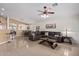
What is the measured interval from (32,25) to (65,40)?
76cm

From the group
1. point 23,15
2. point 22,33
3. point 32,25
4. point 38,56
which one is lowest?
point 38,56

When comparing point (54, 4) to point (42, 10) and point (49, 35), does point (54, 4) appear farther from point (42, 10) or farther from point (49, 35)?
point (49, 35)

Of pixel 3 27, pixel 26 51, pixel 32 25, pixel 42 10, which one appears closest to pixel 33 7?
pixel 42 10

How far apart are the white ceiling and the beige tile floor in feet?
1.60

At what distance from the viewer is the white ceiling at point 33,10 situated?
221 cm

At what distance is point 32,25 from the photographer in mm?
2262

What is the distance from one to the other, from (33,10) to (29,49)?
83 cm

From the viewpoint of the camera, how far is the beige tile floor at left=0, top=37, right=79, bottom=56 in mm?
2227

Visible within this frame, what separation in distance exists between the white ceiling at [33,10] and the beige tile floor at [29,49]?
19.2 inches

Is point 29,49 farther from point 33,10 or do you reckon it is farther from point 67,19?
point 67,19

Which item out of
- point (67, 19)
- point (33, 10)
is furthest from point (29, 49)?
point (67, 19)

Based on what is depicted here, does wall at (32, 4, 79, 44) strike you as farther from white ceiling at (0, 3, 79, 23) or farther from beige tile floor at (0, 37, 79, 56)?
beige tile floor at (0, 37, 79, 56)

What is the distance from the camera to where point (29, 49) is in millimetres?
2250

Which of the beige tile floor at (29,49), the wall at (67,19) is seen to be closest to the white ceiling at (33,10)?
the wall at (67,19)
